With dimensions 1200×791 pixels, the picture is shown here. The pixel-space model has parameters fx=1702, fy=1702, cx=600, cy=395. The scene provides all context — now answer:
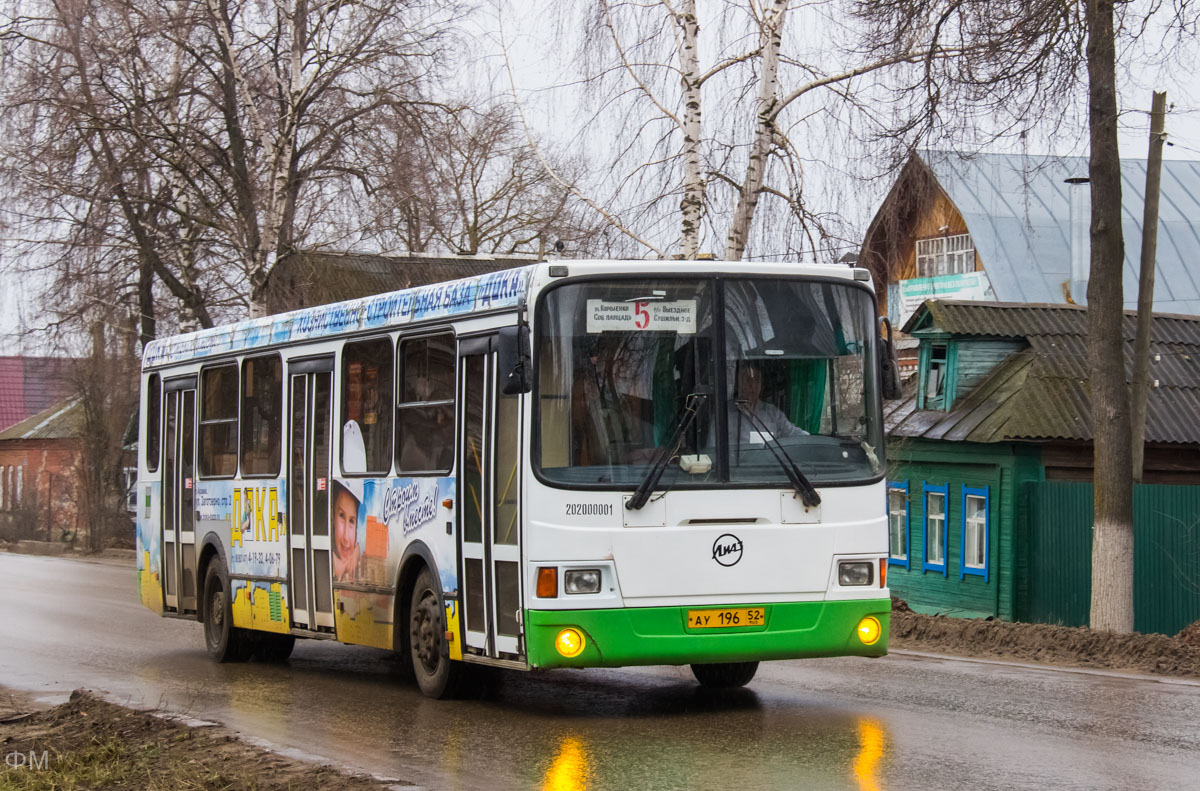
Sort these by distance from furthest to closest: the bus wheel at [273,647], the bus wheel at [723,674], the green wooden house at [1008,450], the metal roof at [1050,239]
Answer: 1. the metal roof at [1050,239]
2. the green wooden house at [1008,450]
3. the bus wheel at [273,647]
4. the bus wheel at [723,674]

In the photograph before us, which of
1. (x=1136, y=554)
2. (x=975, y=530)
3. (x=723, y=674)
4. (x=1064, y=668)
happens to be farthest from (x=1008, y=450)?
(x=723, y=674)

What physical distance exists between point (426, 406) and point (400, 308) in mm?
872

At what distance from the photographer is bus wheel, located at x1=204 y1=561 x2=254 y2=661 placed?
15109 millimetres

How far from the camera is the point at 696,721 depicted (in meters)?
10.2

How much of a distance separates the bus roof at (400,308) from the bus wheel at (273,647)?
260cm

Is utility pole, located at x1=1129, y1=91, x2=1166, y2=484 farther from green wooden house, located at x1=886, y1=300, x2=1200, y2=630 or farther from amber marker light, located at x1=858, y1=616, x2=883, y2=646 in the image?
amber marker light, located at x1=858, y1=616, x2=883, y2=646

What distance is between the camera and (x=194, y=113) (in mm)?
29641

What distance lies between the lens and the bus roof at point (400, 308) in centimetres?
1030

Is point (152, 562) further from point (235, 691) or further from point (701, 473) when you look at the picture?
point (701, 473)

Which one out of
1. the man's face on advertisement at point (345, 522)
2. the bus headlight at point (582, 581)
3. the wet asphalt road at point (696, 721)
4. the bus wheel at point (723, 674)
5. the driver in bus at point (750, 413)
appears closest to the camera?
the wet asphalt road at point (696, 721)

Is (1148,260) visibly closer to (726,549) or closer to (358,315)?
(358,315)

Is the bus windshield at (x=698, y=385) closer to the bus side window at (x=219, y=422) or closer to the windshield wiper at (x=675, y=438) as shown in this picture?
the windshield wiper at (x=675, y=438)

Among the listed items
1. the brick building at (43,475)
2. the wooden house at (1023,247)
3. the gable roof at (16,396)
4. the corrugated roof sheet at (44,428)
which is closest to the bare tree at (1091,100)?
the wooden house at (1023,247)

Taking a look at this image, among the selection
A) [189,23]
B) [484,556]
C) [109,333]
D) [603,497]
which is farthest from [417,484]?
[109,333]
